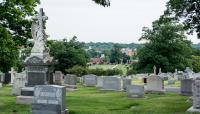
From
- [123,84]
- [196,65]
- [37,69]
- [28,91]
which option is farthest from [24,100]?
[196,65]

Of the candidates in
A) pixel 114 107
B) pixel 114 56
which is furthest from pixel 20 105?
pixel 114 56

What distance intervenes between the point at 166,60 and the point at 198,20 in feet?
171

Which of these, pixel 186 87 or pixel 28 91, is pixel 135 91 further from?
pixel 28 91

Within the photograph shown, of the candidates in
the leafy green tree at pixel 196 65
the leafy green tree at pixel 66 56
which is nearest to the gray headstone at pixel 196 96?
the leafy green tree at pixel 66 56

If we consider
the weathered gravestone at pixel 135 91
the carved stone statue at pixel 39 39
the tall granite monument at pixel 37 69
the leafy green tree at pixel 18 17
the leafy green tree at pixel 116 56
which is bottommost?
the weathered gravestone at pixel 135 91

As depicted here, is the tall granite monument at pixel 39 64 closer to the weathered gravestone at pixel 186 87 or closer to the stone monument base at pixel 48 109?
the stone monument base at pixel 48 109

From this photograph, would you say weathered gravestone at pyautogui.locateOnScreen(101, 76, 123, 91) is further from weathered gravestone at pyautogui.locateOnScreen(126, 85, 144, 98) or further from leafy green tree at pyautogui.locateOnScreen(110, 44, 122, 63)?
leafy green tree at pyautogui.locateOnScreen(110, 44, 122, 63)

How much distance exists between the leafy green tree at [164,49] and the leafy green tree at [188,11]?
50851mm

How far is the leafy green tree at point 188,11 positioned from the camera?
19.2 meters

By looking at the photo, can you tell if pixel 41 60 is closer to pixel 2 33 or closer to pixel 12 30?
pixel 2 33

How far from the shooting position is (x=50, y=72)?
19.1m

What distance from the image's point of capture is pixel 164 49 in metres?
72.8

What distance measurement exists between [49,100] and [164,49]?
60.7m

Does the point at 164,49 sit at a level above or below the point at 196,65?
above
